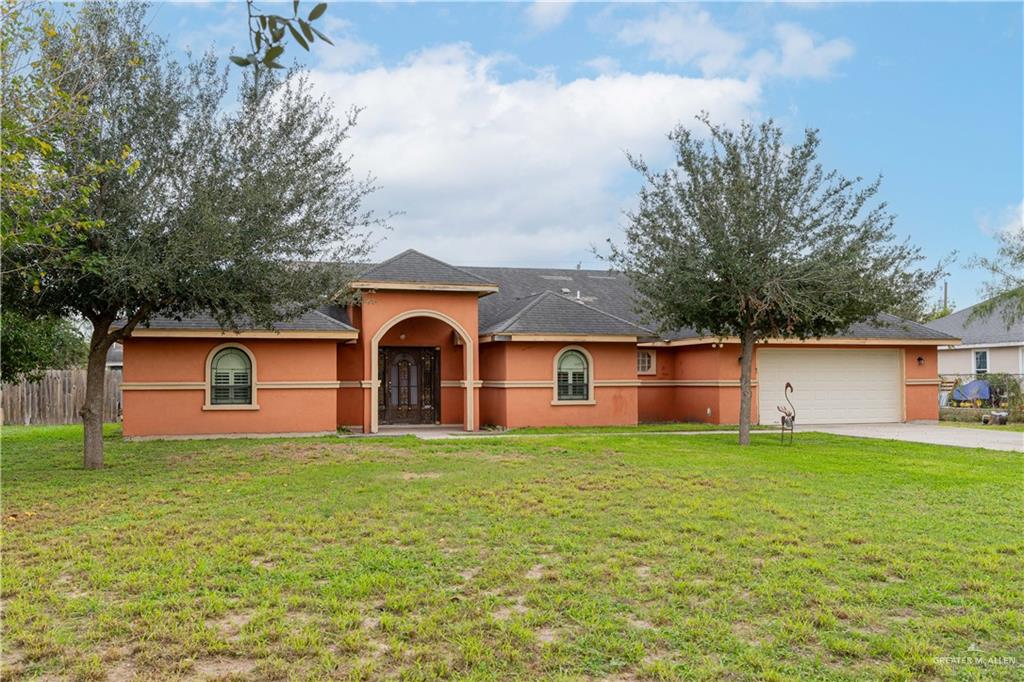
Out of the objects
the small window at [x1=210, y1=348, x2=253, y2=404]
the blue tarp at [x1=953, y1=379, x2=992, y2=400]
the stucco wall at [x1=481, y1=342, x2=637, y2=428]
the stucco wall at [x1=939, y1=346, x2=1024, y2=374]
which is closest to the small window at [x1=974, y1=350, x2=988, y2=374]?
the stucco wall at [x1=939, y1=346, x2=1024, y2=374]

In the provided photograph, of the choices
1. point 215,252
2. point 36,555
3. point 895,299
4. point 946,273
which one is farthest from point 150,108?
point 946,273

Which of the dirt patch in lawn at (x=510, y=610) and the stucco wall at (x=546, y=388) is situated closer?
the dirt patch in lawn at (x=510, y=610)

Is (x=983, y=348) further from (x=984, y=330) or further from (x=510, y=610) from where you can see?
(x=510, y=610)

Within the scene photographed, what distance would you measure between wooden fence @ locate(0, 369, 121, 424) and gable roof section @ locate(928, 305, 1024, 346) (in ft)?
102

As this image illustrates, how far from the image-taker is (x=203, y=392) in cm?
1731

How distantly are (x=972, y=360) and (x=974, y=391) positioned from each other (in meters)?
8.15

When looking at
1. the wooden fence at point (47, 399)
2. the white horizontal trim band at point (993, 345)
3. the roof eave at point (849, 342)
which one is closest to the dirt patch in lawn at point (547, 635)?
the roof eave at point (849, 342)

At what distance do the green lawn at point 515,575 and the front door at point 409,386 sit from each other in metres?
9.69

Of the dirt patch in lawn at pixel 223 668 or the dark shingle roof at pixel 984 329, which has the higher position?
the dark shingle roof at pixel 984 329

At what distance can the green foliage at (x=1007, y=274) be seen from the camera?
72.2 ft

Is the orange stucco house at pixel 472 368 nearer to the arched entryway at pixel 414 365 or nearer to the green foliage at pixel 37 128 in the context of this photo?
the arched entryway at pixel 414 365

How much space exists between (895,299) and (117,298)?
13448mm

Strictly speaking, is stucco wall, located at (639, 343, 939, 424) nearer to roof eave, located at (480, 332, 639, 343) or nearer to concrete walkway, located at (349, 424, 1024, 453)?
concrete walkway, located at (349, 424, 1024, 453)

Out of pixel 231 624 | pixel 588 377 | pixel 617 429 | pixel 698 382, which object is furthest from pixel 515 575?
pixel 698 382
